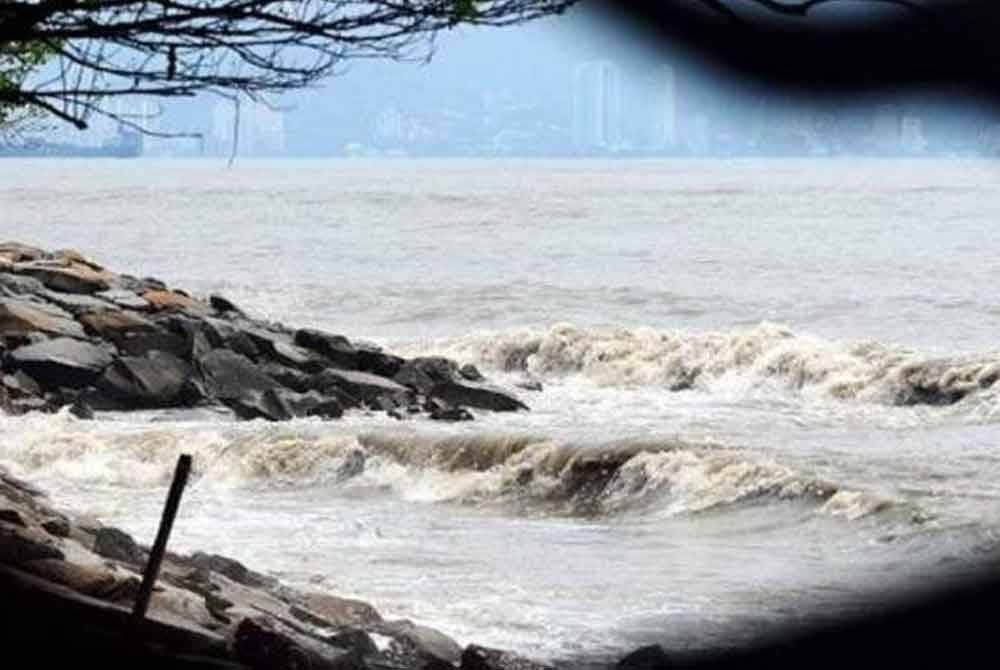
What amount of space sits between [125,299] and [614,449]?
857 cm

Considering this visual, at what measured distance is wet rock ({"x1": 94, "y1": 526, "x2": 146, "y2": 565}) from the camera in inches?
388

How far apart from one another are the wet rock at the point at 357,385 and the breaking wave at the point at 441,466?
7.99 feet

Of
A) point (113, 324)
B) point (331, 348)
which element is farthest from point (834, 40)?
point (331, 348)

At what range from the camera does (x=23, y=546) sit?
7547 millimetres

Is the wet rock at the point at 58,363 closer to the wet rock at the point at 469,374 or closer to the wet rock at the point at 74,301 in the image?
the wet rock at the point at 74,301

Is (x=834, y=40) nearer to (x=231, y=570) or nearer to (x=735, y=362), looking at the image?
(x=231, y=570)

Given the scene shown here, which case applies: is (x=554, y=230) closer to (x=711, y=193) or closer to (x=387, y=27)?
(x=711, y=193)

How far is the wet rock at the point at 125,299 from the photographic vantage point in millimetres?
25337

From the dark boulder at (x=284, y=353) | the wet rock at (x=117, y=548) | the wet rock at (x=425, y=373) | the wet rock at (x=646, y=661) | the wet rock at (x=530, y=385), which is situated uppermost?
the wet rock at (x=117, y=548)

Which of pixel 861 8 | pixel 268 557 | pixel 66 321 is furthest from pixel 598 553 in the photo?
pixel 861 8

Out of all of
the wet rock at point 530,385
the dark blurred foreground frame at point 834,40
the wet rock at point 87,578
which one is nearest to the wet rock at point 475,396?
the wet rock at point 530,385

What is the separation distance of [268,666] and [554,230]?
70747mm

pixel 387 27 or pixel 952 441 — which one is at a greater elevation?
pixel 387 27

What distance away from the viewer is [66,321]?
24.0 metres
